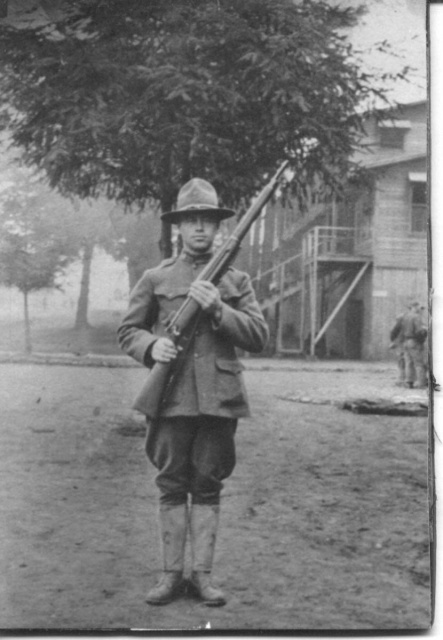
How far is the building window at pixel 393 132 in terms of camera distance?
2170mm

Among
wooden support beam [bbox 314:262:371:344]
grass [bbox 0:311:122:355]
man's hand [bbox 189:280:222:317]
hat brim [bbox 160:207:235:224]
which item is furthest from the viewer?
wooden support beam [bbox 314:262:371:344]

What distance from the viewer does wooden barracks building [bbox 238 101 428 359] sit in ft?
7.29

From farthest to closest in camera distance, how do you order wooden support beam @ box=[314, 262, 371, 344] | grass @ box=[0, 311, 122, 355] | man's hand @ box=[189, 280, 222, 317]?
wooden support beam @ box=[314, 262, 371, 344] < grass @ box=[0, 311, 122, 355] < man's hand @ box=[189, 280, 222, 317]

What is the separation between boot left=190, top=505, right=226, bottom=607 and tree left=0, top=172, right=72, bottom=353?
846mm

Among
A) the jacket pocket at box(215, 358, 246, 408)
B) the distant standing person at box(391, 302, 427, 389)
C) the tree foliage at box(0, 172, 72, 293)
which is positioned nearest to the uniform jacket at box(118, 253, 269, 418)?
the jacket pocket at box(215, 358, 246, 408)

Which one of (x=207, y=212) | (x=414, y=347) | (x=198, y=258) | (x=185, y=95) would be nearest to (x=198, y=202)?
(x=207, y=212)

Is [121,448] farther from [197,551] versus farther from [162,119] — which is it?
[162,119]

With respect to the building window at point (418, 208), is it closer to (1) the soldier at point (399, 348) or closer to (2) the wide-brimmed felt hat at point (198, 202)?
(1) the soldier at point (399, 348)

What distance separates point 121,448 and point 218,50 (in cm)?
134

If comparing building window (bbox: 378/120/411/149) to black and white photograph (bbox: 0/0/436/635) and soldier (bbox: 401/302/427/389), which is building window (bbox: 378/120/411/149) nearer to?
black and white photograph (bbox: 0/0/436/635)

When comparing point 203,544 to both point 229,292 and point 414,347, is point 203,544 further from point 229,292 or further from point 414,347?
point 414,347

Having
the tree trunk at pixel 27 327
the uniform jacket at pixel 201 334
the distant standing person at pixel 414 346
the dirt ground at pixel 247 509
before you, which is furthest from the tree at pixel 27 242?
the distant standing person at pixel 414 346

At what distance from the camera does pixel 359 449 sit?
7.27ft

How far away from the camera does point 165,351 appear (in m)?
1.83
